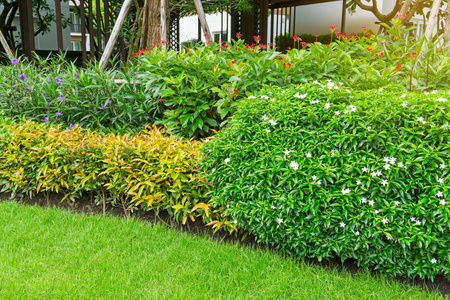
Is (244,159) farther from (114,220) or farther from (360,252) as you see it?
(114,220)

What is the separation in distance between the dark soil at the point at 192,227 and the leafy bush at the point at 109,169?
77 millimetres

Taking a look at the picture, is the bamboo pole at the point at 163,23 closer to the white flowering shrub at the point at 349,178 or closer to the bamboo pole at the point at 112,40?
the bamboo pole at the point at 112,40

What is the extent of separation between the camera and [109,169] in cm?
334

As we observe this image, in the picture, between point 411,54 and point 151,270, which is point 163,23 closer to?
point 411,54

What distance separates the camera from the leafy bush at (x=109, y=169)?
319 cm

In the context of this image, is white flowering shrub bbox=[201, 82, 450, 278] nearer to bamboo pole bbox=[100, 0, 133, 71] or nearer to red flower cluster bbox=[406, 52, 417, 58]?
red flower cluster bbox=[406, 52, 417, 58]

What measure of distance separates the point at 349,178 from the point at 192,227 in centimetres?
142

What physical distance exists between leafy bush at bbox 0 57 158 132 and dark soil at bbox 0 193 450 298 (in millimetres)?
930

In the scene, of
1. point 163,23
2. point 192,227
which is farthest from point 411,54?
point 163,23

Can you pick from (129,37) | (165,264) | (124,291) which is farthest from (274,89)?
(129,37)

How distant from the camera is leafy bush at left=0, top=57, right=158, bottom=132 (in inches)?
171

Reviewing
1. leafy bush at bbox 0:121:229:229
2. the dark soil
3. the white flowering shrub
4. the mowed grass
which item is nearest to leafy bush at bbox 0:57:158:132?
leafy bush at bbox 0:121:229:229

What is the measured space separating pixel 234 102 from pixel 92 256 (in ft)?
6.13

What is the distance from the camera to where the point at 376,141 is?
8.13ft
